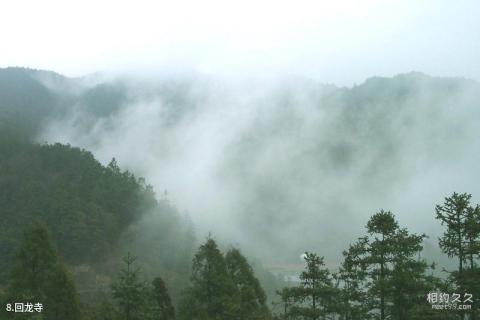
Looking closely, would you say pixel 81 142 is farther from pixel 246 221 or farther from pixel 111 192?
pixel 111 192

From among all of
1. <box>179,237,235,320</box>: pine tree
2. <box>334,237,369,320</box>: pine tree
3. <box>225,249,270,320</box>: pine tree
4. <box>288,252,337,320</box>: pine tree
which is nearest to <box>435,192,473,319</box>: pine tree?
<box>334,237,369,320</box>: pine tree

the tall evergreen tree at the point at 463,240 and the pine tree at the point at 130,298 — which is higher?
the tall evergreen tree at the point at 463,240

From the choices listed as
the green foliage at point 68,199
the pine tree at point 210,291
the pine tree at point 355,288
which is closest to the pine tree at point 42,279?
the pine tree at point 210,291

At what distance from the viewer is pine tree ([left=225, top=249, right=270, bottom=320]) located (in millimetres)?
30350

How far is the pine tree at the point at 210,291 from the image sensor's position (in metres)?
27.7

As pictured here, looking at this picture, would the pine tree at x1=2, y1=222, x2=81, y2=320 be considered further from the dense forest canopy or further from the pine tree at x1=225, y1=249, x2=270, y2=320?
the pine tree at x1=225, y1=249, x2=270, y2=320

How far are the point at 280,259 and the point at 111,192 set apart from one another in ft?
288

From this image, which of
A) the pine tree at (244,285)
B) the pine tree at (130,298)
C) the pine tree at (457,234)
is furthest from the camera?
the pine tree at (244,285)

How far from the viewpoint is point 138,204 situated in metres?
96.1

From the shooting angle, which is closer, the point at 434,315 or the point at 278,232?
the point at 434,315

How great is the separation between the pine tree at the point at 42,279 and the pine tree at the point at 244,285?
11.3 meters

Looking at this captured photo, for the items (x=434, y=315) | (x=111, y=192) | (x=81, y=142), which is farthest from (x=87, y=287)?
(x=81, y=142)

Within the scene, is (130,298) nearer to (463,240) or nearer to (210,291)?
(210,291)

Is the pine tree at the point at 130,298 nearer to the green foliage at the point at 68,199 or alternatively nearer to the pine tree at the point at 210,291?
the pine tree at the point at 210,291
